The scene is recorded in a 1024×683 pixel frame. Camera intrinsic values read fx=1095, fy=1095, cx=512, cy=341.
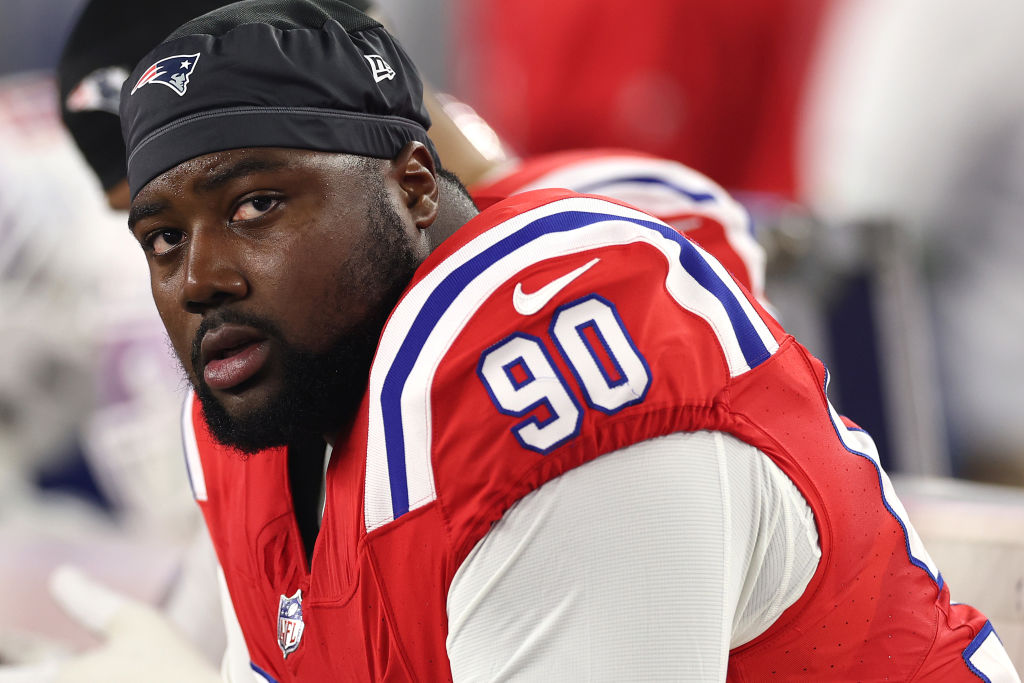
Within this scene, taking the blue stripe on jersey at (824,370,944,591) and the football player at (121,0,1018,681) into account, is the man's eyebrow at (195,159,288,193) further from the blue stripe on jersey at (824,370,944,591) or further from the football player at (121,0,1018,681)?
the blue stripe on jersey at (824,370,944,591)

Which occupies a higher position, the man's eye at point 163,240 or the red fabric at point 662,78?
the man's eye at point 163,240

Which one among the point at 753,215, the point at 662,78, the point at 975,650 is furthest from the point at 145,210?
the point at 662,78

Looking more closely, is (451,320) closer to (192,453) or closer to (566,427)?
(566,427)

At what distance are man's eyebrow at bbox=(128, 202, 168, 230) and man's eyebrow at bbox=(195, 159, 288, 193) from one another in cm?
4

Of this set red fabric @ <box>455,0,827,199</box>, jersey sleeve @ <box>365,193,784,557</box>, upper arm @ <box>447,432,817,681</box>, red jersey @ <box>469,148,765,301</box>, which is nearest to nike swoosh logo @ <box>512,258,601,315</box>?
jersey sleeve @ <box>365,193,784,557</box>

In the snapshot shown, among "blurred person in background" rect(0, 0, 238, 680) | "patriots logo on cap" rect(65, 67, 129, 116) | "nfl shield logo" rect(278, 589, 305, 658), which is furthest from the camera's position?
"blurred person in background" rect(0, 0, 238, 680)

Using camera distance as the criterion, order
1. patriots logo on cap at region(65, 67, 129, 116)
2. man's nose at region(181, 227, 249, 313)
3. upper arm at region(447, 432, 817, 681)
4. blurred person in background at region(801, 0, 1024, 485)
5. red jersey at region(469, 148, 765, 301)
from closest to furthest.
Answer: upper arm at region(447, 432, 817, 681), man's nose at region(181, 227, 249, 313), red jersey at region(469, 148, 765, 301), patriots logo on cap at region(65, 67, 129, 116), blurred person in background at region(801, 0, 1024, 485)

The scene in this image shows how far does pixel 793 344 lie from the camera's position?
33.6 inches

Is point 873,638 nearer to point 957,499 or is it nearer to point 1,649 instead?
point 957,499

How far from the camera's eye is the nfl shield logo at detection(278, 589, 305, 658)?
918 millimetres

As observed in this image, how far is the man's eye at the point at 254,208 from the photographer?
2.68ft

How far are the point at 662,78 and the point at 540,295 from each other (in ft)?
9.48

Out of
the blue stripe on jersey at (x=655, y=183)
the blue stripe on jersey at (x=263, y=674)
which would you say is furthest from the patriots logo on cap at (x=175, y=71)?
the blue stripe on jersey at (x=655, y=183)

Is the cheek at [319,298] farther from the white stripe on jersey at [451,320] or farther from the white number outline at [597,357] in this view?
the white number outline at [597,357]
